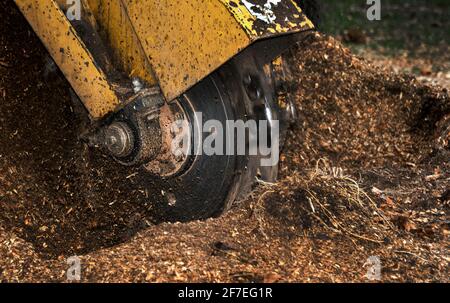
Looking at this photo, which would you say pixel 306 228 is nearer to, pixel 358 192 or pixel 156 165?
pixel 358 192

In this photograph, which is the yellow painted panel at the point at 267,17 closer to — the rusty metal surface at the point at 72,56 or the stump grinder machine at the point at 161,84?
the stump grinder machine at the point at 161,84

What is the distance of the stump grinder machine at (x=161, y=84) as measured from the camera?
321 centimetres

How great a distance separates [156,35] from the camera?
10.5 ft

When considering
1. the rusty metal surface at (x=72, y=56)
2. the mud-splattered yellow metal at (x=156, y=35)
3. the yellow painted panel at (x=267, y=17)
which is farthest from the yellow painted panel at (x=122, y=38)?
the yellow painted panel at (x=267, y=17)

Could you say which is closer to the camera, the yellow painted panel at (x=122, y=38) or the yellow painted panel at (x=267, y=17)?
the yellow painted panel at (x=267, y=17)

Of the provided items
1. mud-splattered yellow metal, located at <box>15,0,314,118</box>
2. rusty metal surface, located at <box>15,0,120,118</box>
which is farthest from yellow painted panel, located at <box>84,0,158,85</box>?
rusty metal surface, located at <box>15,0,120,118</box>

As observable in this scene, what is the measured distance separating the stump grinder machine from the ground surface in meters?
0.23

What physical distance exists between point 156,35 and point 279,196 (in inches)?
36.6

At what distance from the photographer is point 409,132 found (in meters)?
4.80

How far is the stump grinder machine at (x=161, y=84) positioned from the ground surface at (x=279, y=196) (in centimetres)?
23

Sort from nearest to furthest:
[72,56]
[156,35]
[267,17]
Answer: [267,17]
[156,35]
[72,56]

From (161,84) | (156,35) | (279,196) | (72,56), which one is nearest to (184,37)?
(156,35)

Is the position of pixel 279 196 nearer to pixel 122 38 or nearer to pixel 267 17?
pixel 267 17

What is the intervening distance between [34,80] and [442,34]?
6.22 m
